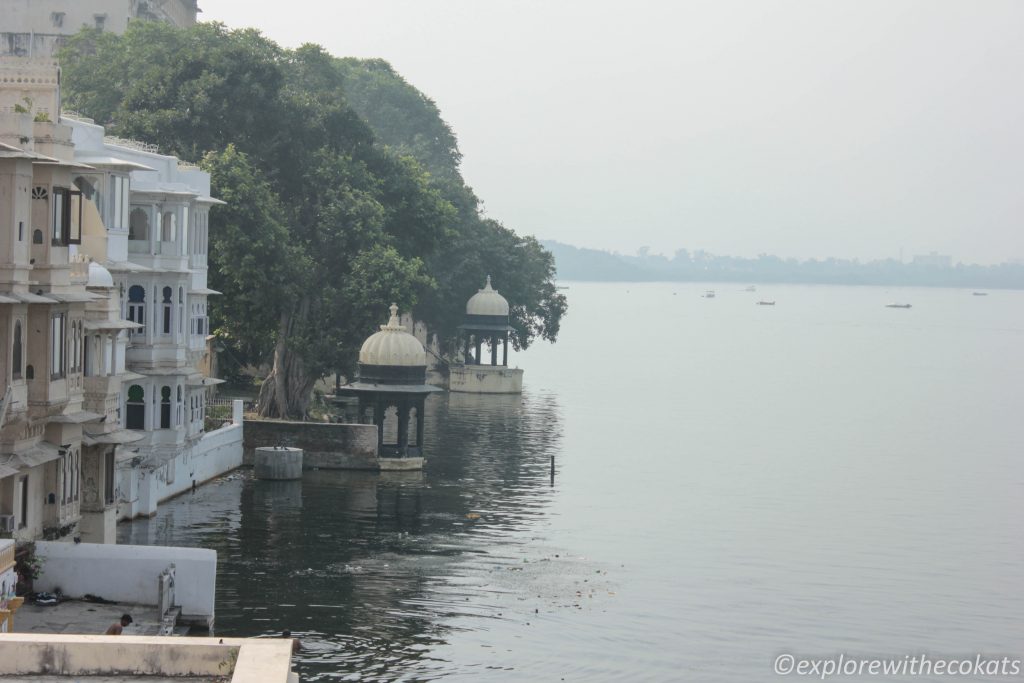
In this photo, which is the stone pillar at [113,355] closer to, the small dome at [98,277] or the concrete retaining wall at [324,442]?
the small dome at [98,277]

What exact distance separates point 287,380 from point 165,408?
2157cm

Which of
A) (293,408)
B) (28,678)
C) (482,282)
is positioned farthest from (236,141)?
(28,678)

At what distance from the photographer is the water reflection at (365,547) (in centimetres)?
4491

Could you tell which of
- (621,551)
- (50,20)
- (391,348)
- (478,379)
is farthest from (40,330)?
(50,20)

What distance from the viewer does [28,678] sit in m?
→ 20.3

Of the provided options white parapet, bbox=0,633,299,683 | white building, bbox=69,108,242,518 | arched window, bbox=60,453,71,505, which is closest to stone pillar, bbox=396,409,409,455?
white building, bbox=69,108,242,518

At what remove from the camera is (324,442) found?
7475 cm

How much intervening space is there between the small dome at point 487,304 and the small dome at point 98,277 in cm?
6580

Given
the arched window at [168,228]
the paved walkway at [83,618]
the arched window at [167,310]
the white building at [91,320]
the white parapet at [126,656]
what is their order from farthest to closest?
the arched window at [167,310] < the arched window at [168,228] < the white building at [91,320] < the paved walkway at [83,618] < the white parapet at [126,656]

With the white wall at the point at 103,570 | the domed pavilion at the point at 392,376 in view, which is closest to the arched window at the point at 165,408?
the domed pavilion at the point at 392,376

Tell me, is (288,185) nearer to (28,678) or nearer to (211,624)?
(211,624)

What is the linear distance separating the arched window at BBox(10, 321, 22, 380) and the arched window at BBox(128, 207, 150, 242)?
1975 centimetres

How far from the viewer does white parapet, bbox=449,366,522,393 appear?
118m

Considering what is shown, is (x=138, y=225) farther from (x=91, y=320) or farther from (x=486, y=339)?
(x=486, y=339)
